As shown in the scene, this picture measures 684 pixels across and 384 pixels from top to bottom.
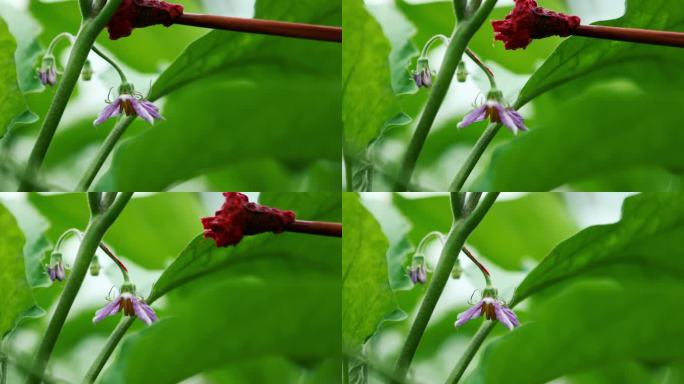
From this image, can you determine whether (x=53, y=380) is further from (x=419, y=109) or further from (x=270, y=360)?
(x=419, y=109)

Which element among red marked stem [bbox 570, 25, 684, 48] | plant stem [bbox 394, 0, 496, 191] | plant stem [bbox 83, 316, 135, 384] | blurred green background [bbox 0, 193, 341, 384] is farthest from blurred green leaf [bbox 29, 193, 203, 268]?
red marked stem [bbox 570, 25, 684, 48]

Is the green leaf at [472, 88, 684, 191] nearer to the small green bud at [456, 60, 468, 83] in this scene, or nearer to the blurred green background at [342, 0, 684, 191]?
the blurred green background at [342, 0, 684, 191]

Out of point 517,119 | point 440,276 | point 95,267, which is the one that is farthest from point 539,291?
point 95,267

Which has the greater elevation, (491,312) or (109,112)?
(109,112)

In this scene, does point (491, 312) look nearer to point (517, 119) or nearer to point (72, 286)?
point (517, 119)

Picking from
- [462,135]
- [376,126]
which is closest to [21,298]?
[376,126]
